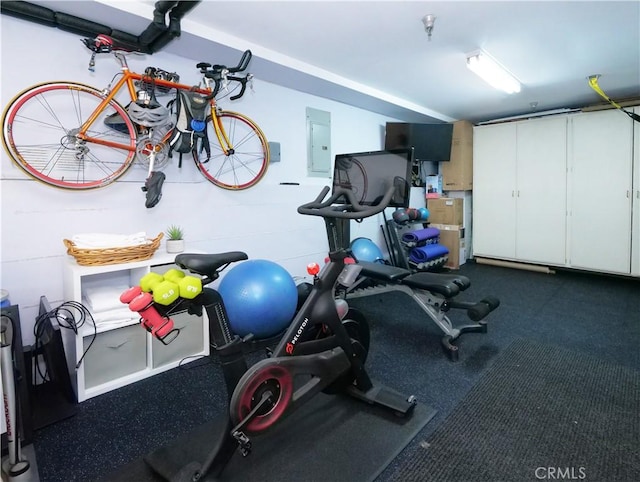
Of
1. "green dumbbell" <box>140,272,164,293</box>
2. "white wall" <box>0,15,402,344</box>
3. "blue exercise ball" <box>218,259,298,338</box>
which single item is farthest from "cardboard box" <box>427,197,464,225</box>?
"green dumbbell" <box>140,272,164,293</box>

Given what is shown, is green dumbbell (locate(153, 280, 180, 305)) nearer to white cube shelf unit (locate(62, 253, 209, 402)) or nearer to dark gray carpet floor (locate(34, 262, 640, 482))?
white cube shelf unit (locate(62, 253, 209, 402))

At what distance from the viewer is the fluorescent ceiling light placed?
2955mm

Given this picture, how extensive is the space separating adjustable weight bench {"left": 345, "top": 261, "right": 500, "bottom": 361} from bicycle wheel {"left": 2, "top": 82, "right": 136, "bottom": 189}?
2.13 meters

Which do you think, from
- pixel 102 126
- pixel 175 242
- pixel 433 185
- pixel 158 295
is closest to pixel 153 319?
pixel 158 295

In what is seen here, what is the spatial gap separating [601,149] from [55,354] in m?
6.10

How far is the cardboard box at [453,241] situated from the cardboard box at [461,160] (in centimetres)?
72

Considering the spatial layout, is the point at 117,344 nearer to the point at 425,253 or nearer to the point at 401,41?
the point at 401,41

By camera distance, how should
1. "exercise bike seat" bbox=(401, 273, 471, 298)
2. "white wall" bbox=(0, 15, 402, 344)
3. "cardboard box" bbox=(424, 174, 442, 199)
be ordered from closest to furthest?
"white wall" bbox=(0, 15, 402, 344) → "exercise bike seat" bbox=(401, 273, 471, 298) → "cardboard box" bbox=(424, 174, 442, 199)

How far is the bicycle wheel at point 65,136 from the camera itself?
2060mm

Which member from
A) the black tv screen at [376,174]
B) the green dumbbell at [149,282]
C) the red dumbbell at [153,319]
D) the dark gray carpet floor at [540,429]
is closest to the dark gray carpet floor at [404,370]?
the dark gray carpet floor at [540,429]

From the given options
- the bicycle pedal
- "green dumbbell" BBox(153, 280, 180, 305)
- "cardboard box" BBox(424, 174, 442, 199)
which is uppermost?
"cardboard box" BBox(424, 174, 442, 199)

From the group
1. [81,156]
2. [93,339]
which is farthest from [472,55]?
[93,339]

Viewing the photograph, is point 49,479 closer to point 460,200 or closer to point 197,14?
point 197,14

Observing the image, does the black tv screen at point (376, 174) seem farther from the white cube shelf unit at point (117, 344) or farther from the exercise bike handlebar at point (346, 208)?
the white cube shelf unit at point (117, 344)
